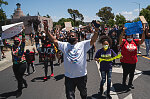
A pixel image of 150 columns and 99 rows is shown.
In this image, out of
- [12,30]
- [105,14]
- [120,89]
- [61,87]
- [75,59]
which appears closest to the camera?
[75,59]

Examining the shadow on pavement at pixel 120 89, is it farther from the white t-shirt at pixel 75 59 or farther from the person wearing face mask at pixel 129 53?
the white t-shirt at pixel 75 59

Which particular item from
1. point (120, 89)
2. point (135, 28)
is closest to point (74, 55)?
point (120, 89)

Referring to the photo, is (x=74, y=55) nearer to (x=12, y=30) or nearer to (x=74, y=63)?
(x=74, y=63)

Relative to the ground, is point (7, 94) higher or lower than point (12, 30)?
lower

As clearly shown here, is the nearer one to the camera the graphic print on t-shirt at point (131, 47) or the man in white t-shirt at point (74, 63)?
the man in white t-shirt at point (74, 63)

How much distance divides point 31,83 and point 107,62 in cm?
340

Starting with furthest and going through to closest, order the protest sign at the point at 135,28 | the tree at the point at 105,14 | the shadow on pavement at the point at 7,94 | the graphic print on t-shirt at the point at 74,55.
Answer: the tree at the point at 105,14, the protest sign at the point at 135,28, the shadow on pavement at the point at 7,94, the graphic print on t-shirt at the point at 74,55

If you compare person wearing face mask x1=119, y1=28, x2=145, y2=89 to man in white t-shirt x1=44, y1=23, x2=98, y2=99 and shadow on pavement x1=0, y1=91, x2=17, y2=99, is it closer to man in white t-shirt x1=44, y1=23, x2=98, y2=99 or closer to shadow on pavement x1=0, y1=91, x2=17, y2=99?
man in white t-shirt x1=44, y1=23, x2=98, y2=99

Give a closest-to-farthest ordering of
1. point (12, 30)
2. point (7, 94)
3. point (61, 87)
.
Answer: point (12, 30) < point (7, 94) < point (61, 87)

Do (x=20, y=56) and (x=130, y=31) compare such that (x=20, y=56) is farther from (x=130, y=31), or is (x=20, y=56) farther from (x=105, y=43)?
(x=130, y=31)

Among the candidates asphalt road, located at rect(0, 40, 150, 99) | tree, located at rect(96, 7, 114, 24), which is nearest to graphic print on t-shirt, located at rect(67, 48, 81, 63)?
asphalt road, located at rect(0, 40, 150, 99)

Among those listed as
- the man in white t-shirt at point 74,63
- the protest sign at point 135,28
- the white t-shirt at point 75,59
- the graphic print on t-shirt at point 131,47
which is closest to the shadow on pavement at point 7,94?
the man in white t-shirt at point 74,63

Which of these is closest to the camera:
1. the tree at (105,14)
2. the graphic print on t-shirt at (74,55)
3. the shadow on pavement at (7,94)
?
the graphic print on t-shirt at (74,55)

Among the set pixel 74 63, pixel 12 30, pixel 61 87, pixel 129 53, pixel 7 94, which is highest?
pixel 12 30
